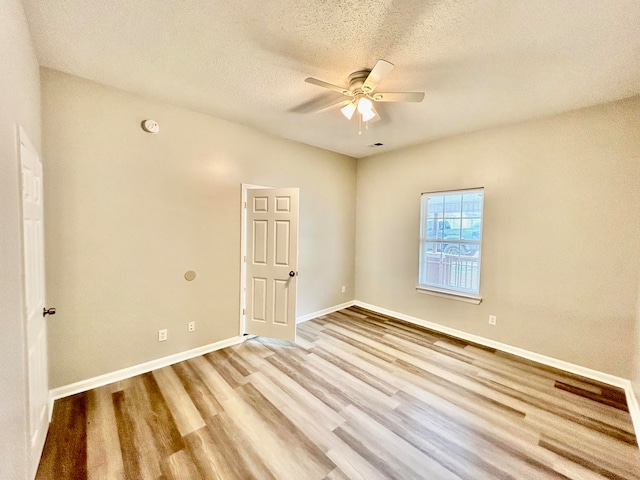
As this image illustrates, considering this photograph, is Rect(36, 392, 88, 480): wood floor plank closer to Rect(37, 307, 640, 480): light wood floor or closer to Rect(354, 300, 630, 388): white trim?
Rect(37, 307, 640, 480): light wood floor

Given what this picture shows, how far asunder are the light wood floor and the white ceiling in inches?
110

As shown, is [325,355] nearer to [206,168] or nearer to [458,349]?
[458,349]

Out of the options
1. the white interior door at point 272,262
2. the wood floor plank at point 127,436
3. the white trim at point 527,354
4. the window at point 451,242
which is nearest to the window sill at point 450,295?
the window at point 451,242

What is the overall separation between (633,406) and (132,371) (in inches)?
179

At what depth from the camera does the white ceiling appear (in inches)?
59.7

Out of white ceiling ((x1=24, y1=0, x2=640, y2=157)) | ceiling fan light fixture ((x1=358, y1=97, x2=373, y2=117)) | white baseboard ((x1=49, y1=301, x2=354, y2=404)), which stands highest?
white ceiling ((x1=24, y1=0, x2=640, y2=157))

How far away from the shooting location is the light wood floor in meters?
1.63

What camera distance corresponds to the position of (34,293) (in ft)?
5.40

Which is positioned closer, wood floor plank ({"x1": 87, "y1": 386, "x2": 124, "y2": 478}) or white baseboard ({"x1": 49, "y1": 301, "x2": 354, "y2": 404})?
wood floor plank ({"x1": 87, "y1": 386, "x2": 124, "y2": 478})

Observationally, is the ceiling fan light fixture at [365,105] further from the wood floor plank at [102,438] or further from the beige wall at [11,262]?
the wood floor plank at [102,438]

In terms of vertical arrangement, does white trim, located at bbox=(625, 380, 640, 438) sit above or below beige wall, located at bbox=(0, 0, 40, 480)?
below

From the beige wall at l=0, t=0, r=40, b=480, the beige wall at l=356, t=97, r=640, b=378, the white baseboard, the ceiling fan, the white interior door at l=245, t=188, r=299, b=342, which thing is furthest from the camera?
the white interior door at l=245, t=188, r=299, b=342

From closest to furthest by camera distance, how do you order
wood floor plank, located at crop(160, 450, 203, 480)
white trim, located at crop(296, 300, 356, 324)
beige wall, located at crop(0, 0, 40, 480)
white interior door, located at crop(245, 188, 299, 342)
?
beige wall, located at crop(0, 0, 40, 480) < wood floor plank, located at crop(160, 450, 203, 480) < white interior door, located at crop(245, 188, 299, 342) < white trim, located at crop(296, 300, 356, 324)

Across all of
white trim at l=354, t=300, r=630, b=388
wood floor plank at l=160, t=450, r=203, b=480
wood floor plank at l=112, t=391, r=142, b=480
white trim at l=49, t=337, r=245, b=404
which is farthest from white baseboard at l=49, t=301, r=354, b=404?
white trim at l=354, t=300, r=630, b=388
